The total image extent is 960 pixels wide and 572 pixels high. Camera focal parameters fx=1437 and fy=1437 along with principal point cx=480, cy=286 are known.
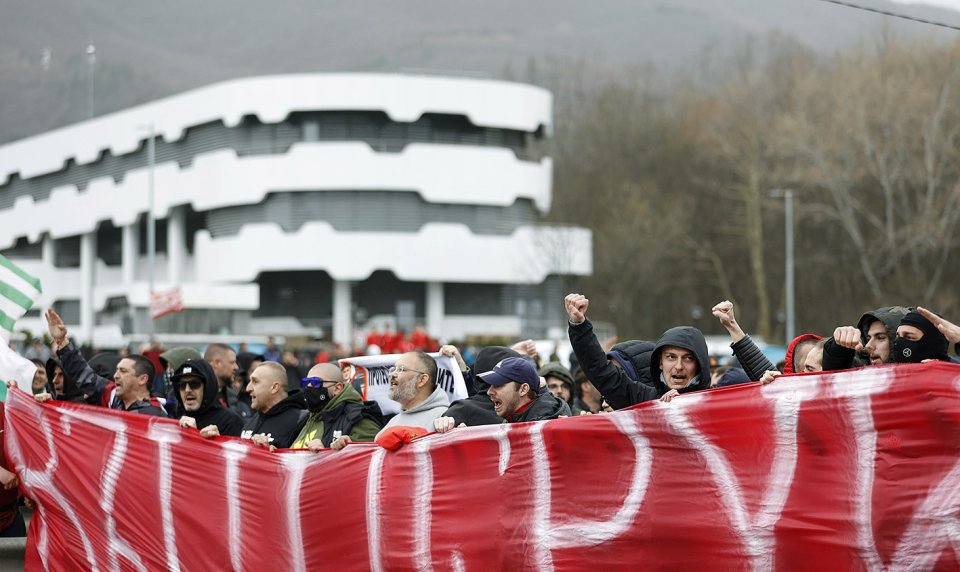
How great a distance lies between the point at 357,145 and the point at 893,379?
6087 centimetres

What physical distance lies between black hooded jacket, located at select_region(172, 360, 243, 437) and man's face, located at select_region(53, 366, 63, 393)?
1.42 meters

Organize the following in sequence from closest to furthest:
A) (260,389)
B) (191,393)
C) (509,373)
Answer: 1. (509,373)
2. (260,389)
3. (191,393)

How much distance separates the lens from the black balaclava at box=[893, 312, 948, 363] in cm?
635

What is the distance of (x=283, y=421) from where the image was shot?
909 centimetres

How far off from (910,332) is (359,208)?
60.3 metres

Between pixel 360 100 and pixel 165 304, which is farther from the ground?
pixel 360 100

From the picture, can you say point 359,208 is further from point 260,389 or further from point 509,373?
point 509,373

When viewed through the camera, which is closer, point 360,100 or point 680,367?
point 680,367

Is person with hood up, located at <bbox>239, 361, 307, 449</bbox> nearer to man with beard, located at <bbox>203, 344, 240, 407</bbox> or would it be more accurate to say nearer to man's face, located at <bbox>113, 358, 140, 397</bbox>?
man's face, located at <bbox>113, 358, 140, 397</bbox>

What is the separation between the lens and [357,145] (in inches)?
2579

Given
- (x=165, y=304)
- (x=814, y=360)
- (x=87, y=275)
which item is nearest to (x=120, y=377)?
(x=814, y=360)

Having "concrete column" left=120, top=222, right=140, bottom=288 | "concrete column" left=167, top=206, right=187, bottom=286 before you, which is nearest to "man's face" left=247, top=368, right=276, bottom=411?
"concrete column" left=167, top=206, right=187, bottom=286

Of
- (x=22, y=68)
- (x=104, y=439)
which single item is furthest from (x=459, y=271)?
(x=22, y=68)

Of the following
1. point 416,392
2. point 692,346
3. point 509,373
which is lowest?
point 416,392
